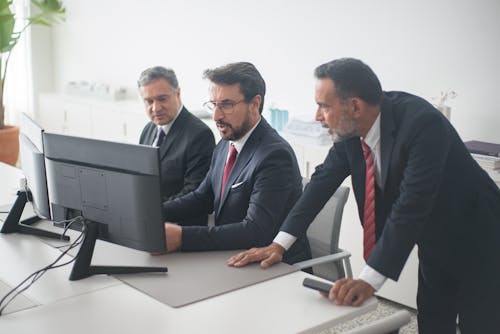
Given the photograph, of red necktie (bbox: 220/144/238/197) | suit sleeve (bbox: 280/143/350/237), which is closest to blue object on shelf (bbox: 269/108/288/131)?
red necktie (bbox: 220/144/238/197)

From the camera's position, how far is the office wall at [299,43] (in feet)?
11.8

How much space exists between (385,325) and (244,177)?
106cm

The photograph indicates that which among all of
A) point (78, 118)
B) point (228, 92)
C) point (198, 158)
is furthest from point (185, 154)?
point (78, 118)

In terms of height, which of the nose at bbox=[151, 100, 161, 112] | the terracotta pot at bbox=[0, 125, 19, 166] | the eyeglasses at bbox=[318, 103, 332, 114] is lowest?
the terracotta pot at bbox=[0, 125, 19, 166]

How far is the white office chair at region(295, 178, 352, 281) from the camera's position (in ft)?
9.29

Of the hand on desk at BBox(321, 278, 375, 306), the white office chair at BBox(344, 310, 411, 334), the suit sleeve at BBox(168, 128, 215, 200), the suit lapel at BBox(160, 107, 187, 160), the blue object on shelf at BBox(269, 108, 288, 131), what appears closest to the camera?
the white office chair at BBox(344, 310, 411, 334)

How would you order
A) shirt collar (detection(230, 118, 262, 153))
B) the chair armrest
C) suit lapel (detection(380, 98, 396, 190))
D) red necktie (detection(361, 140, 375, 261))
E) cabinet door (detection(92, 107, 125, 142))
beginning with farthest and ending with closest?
cabinet door (detection(92, 107, 125, 142))
shirt collar (detection(230, 118, 262, 153))
the chair armrest
red necktie (detection(361, 140, 375, 261))
suit lapel (detection(380, 98, 396, 190))

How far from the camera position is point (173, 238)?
2.41 metres

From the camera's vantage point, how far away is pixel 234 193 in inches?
104

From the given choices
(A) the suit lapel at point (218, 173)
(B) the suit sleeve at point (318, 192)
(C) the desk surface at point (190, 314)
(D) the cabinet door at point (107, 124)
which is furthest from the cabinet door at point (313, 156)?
(D) the cabinet door at point (107, 124)

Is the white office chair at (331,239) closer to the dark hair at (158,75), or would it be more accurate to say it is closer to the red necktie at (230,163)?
the red necktie at (230,163)

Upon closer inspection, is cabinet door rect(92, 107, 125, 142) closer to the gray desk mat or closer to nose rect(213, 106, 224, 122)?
nose rect(213, 106, 224, 122)

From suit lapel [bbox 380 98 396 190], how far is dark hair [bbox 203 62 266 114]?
0.63 m

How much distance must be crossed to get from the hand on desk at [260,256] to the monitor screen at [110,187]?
28 centimetres
